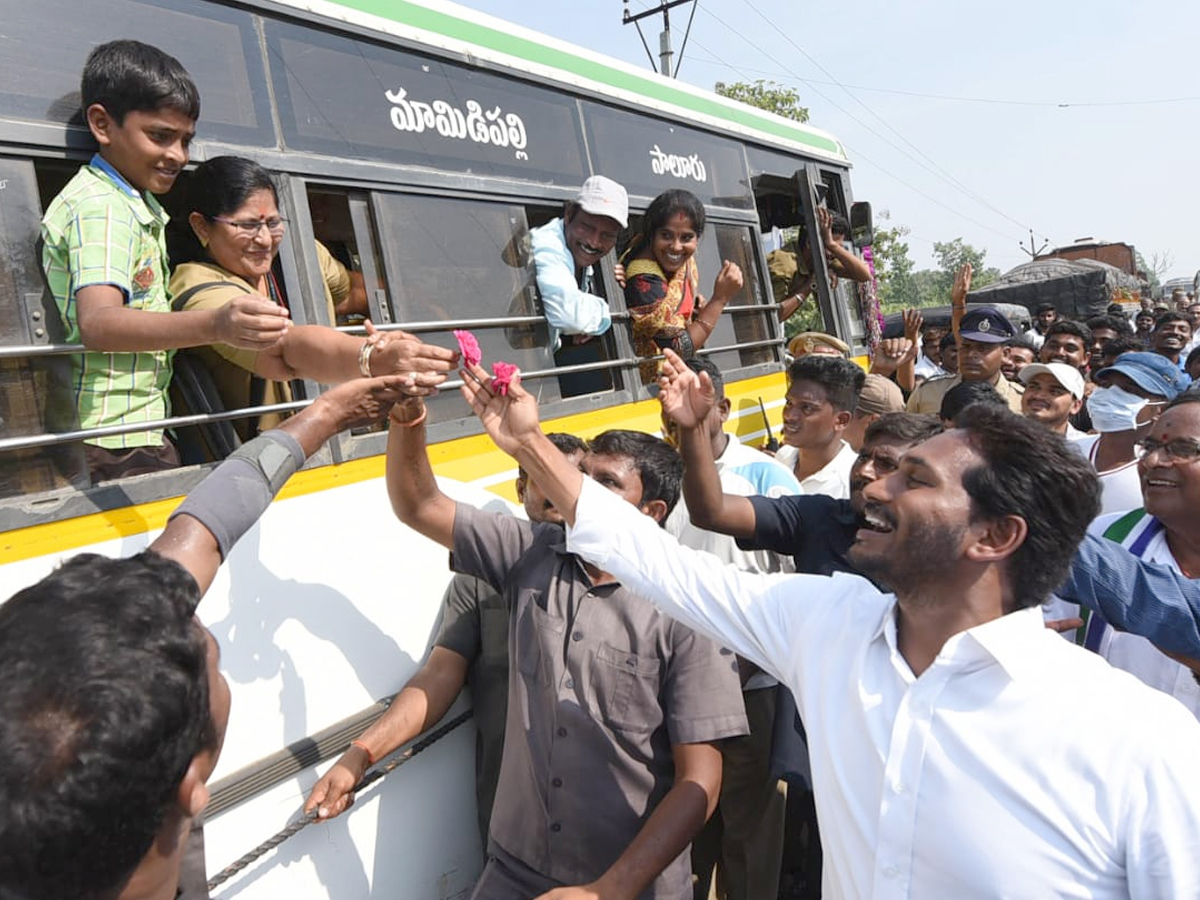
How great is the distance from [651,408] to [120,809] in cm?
309

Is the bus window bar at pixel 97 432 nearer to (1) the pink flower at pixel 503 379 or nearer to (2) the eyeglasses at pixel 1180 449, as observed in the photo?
(1) the pink flower at pixel 503 379

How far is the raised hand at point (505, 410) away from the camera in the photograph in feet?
7.01

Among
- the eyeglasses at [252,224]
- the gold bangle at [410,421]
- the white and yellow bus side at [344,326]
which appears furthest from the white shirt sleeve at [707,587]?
the eyeglasses at [252,224]

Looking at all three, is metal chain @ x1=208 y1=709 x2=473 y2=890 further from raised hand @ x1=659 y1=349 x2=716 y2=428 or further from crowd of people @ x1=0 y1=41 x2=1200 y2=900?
raised hand @ x1=659 y1=349 x2=716 y2=428

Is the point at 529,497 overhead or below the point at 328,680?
overhead

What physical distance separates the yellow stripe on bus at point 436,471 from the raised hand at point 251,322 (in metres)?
0.62

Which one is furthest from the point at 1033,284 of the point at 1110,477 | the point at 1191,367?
the point at 1110,477

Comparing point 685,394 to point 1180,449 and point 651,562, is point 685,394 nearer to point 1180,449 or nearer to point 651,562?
point 651,562

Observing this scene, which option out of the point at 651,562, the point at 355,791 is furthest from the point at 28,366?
the point at 651,562

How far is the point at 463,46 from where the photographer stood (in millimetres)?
3344

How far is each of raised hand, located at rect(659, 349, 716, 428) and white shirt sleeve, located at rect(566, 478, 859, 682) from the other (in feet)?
1.78

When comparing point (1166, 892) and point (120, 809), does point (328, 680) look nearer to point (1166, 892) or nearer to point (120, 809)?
point (120, 809)

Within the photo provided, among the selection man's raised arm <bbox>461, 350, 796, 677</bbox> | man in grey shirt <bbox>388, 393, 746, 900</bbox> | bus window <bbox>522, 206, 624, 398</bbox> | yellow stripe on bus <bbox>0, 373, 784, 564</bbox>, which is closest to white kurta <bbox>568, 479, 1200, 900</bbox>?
man's raised arm <bbox>461, 350, 796, 677</bbox>

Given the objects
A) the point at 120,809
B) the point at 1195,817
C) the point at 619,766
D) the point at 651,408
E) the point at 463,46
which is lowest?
the point at 619,766
